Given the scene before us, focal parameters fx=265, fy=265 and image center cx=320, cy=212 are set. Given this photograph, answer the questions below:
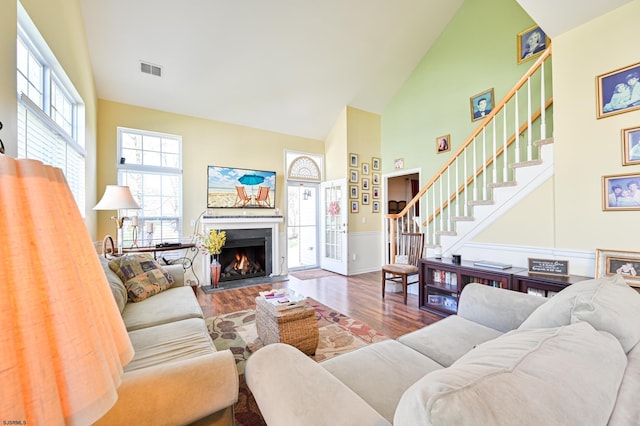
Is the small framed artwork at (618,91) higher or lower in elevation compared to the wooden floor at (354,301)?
higher

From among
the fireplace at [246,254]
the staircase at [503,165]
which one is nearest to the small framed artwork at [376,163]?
the staircase at [503,165]

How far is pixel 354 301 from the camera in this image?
371cm

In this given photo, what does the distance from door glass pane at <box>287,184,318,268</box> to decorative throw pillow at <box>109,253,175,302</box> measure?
303 centimetres

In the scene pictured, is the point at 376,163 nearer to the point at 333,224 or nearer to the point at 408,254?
the point at 333,224

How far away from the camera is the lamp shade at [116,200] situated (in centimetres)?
298

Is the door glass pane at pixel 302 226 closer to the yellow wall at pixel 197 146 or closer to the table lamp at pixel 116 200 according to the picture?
the yellow wall at pixel 197 146

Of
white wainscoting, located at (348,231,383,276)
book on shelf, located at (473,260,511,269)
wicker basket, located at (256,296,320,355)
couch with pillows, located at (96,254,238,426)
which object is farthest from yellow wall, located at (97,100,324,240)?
book on shelf, located at (473,260,511,269)

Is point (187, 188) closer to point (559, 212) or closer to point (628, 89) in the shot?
point (559, 212)

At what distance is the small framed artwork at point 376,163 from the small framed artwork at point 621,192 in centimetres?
377

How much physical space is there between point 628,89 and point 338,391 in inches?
128

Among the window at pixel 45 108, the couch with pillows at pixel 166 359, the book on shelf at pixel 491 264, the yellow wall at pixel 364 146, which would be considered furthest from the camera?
the yellow wall at pixel 364 146

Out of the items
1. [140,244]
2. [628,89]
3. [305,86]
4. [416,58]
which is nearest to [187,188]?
[140,244]

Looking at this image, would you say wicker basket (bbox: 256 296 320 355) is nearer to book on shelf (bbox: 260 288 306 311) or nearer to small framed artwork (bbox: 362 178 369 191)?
book on shelf (bbox: 260 288 306 311)

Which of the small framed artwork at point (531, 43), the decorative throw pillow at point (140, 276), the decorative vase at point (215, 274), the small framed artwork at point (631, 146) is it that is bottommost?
the decorative vase at point (215, 274)
